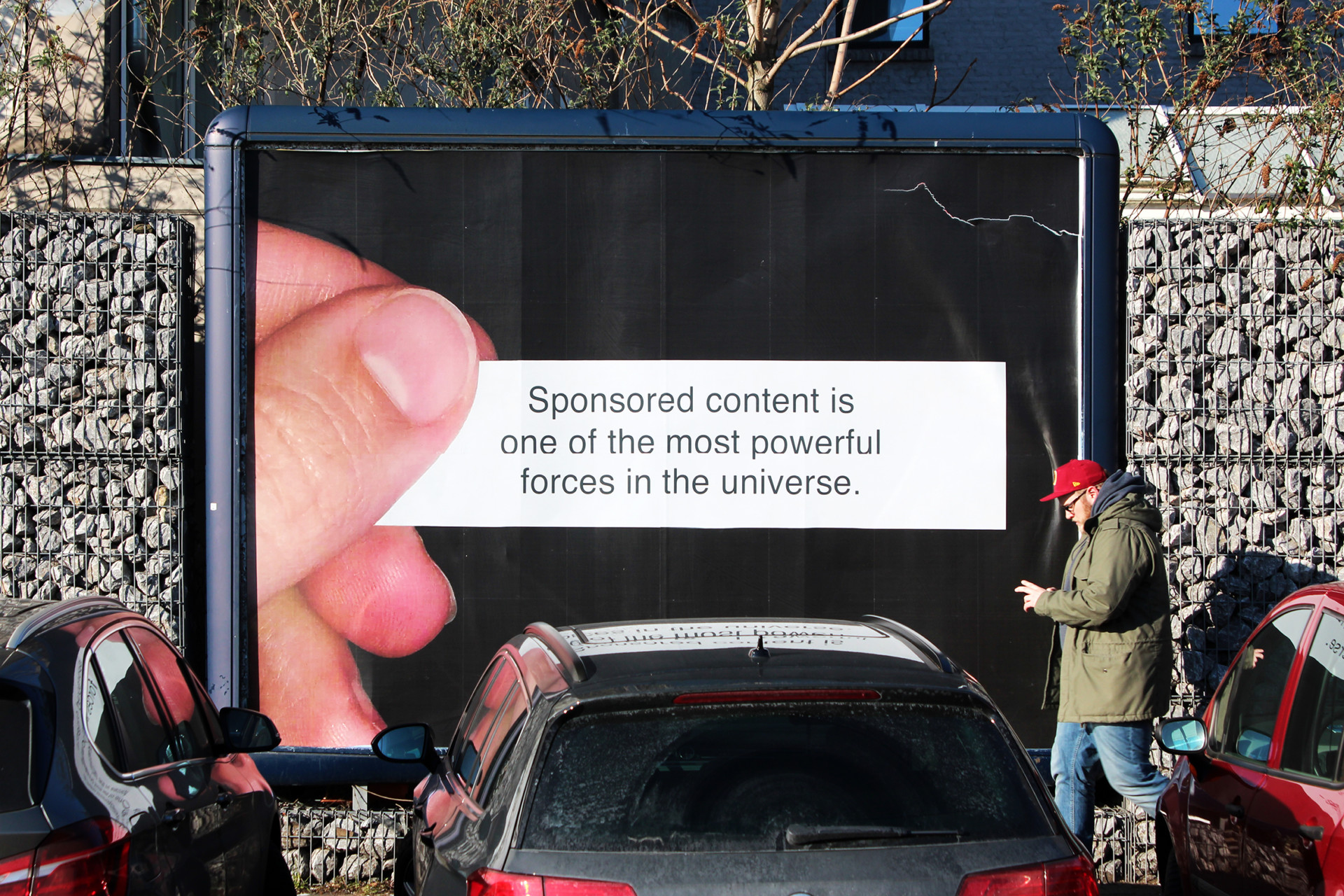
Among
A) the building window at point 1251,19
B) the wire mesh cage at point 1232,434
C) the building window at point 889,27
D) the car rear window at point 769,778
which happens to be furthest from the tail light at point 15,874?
the building window at point 889,27

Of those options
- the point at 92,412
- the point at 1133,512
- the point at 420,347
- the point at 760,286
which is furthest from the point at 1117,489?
the point at 92,412

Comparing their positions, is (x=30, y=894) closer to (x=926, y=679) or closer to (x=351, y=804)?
(x=926, y=679)

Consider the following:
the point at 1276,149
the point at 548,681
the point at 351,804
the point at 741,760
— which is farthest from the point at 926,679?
the point at 1276,149

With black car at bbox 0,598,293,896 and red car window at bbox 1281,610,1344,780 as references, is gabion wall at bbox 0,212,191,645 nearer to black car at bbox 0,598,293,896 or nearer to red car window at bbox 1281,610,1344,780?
black car at bbox 0,598,293,896

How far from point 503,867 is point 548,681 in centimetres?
55

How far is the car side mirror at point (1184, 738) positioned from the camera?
3969mm

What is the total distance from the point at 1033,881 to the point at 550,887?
3.52 feet

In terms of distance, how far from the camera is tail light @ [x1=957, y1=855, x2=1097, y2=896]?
8.45 ft

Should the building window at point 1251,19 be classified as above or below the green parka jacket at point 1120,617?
above

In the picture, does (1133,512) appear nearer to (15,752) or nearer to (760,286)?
(760,286)

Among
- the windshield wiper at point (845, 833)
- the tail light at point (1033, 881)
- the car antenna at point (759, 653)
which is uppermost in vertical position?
the car antenna at point (759, 653)

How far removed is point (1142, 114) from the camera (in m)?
8.82

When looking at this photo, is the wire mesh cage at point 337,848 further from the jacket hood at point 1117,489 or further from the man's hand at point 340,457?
the jacket hood at point 1117,489

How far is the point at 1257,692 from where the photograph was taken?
3.93 meters
